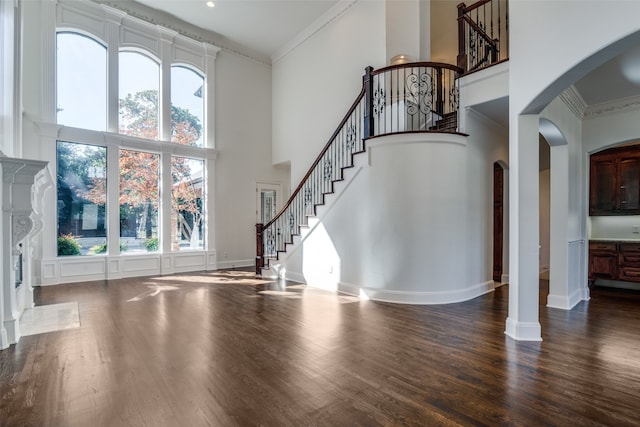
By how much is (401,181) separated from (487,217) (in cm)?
188

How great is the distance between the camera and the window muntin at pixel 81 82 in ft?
21.0

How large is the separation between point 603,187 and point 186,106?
9.69 m

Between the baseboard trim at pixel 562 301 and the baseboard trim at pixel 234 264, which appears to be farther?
the baseboard trim at pixel 234 264

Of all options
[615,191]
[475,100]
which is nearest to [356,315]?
[475,100]

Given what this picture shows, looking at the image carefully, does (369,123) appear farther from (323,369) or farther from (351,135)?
(323,369)

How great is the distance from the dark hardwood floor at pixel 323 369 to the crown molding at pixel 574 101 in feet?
9.78

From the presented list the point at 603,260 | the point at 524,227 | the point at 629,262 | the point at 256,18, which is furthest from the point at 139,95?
the point at 629,262

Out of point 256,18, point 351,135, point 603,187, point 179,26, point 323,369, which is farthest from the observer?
point 179,26

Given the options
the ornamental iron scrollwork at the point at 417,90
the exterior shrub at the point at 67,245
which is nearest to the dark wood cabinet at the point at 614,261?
the ornamental iron scrollwork at the point at 417,90

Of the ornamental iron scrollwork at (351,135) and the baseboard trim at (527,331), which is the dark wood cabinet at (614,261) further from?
the ornamental iron scrollwork at (351,135)

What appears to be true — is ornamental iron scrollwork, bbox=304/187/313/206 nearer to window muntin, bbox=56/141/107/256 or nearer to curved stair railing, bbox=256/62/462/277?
curved stair railing, bbox=256/62/462/277

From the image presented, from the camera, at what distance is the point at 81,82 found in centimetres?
661

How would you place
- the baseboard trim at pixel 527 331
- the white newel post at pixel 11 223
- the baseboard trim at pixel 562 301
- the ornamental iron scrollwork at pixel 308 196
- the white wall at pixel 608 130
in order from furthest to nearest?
the ornamental iron scrollwork at pixel 308 196
the white wall at pixel 608 130
the baseboard trim at pixel 562 301
the baseboard trim at pixel 527 331
the white newel post at pixel 11 223

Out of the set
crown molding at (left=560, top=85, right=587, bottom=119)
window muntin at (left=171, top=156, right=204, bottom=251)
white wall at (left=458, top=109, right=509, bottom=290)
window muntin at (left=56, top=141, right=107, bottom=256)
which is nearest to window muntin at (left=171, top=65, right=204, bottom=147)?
window muntin at (left=171, top=156, right=204, bottom=251)
